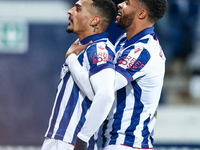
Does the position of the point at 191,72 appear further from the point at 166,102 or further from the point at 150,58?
the point at 150,58

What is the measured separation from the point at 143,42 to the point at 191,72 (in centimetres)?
299

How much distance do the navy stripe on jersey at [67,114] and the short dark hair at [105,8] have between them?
1.80 feet

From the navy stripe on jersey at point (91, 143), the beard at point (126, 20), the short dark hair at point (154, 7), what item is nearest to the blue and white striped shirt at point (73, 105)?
the navy stripe on jersey at point (91, 143)

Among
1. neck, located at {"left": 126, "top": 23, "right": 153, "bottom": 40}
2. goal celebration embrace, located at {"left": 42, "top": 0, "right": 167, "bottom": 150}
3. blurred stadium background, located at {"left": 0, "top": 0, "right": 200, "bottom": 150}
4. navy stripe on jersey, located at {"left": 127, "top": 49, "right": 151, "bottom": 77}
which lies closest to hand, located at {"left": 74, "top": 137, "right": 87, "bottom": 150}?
goal celebration embrace, located at {"left": 42, "top": 0, "right": 167, "bottom": 150}

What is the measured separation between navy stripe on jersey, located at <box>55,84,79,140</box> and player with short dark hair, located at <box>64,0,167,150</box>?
118mm

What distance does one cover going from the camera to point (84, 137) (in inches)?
67.9

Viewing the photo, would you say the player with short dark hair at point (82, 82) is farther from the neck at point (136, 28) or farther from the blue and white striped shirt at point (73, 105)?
the neck at point (136, 28)

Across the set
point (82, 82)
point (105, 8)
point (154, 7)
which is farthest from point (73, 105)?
point (154, 7)

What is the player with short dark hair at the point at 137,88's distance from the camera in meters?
1.80

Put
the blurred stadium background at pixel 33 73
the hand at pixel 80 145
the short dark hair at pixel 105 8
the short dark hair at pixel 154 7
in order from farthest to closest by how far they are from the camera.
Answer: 1. the blurred stadium background at pixel 33 73
2. the short dark hair at pixel 105 8
3. the short dark hair at pixel 154 7
4. the hand at pixel 80 145

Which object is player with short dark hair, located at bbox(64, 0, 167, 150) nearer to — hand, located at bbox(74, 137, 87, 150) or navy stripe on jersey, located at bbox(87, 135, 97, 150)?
navy stripe on jersey, located at bbox(87, 135, 97, 150)

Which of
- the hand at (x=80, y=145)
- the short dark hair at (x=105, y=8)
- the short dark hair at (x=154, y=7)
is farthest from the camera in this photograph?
the short dark hair at (x=105, y=8)

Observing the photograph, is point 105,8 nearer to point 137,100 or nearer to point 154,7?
point 154,7

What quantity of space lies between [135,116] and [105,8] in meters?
0.74
